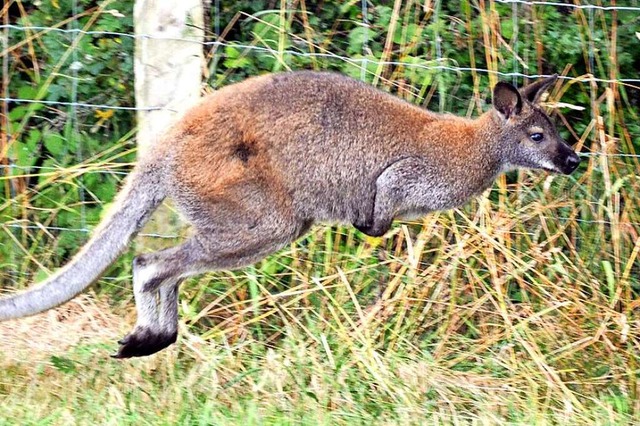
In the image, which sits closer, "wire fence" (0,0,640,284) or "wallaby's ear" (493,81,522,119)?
"wallaby's ear" (493,81,522,119)

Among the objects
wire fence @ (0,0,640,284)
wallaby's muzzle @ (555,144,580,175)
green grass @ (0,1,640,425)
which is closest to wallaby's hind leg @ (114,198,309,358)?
green grass @ (0,1,640,425)

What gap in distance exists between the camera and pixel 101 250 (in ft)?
16.4

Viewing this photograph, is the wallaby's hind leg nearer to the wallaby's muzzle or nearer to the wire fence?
Result: the wire fence

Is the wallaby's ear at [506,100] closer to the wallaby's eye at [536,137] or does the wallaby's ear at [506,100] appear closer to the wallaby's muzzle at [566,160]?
the wallaby's eye at [536,137]

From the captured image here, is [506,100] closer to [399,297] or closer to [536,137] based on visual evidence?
[536,137]

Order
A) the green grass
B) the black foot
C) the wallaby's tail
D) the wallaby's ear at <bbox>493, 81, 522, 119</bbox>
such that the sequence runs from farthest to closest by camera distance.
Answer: the wallaby's ear at <bbox>493, 81, 522, 119</bbox>
the green grass
the black foot
the wallaby's tail

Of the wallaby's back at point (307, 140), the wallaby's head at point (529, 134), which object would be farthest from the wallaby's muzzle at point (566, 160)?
the wallaby's back at point (307, 140)

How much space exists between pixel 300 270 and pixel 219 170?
4.41 ft

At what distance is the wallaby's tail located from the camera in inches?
192

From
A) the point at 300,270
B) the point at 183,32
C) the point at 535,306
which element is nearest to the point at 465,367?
the point at 535,306

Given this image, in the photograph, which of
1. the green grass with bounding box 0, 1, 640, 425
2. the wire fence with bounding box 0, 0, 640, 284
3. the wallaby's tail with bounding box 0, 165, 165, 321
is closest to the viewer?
the wallaby's tail with bounding box 0, 165, 165, 321

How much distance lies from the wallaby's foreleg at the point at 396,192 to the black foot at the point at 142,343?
999 mm

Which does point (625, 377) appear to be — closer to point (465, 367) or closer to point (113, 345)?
point (465, 367)

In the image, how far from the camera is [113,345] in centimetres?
560
